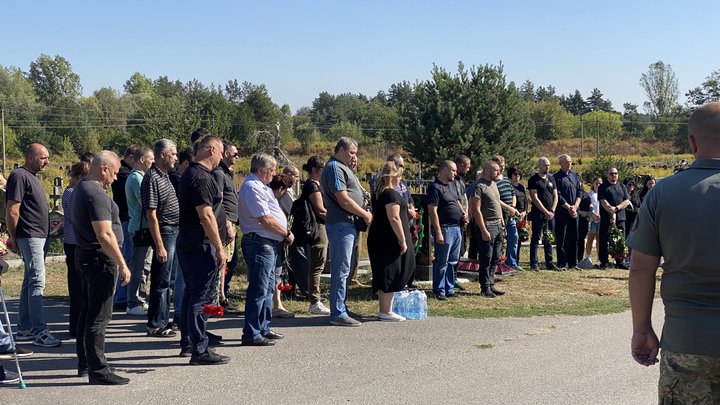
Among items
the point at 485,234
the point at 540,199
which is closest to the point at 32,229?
the point at 485,234

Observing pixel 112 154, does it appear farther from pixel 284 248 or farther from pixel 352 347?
pixel 284 248

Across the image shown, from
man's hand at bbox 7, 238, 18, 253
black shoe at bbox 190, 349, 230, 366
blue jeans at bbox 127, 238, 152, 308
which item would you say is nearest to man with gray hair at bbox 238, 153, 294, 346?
black shoe at bbox 190, 349, 230, 366

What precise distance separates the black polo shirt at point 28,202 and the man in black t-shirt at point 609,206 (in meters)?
10.1

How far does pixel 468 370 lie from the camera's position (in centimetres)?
685

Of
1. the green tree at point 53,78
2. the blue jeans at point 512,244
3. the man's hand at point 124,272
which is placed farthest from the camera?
the green tree at point 53,78

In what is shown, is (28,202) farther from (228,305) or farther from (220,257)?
(228,305)

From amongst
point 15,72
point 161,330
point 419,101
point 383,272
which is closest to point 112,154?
point 161,330

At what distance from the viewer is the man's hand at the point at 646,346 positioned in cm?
379

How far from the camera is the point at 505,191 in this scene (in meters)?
12.9

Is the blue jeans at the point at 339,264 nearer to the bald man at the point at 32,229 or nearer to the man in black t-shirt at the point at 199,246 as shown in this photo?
the man in black t-shirt at the point at 199,246

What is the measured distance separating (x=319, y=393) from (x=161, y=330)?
2.77 metres

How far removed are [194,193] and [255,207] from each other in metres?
0.93

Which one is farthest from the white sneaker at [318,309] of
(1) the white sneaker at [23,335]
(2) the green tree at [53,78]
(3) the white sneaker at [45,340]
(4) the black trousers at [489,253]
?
(2) the green tree at [53,78]

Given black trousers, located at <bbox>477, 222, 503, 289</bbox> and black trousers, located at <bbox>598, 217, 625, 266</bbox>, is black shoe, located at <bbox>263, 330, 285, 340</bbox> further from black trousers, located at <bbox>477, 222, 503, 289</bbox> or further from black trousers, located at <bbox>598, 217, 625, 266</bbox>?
black trousers, located at <bbox>598, 217, 625, 266</bbox>
